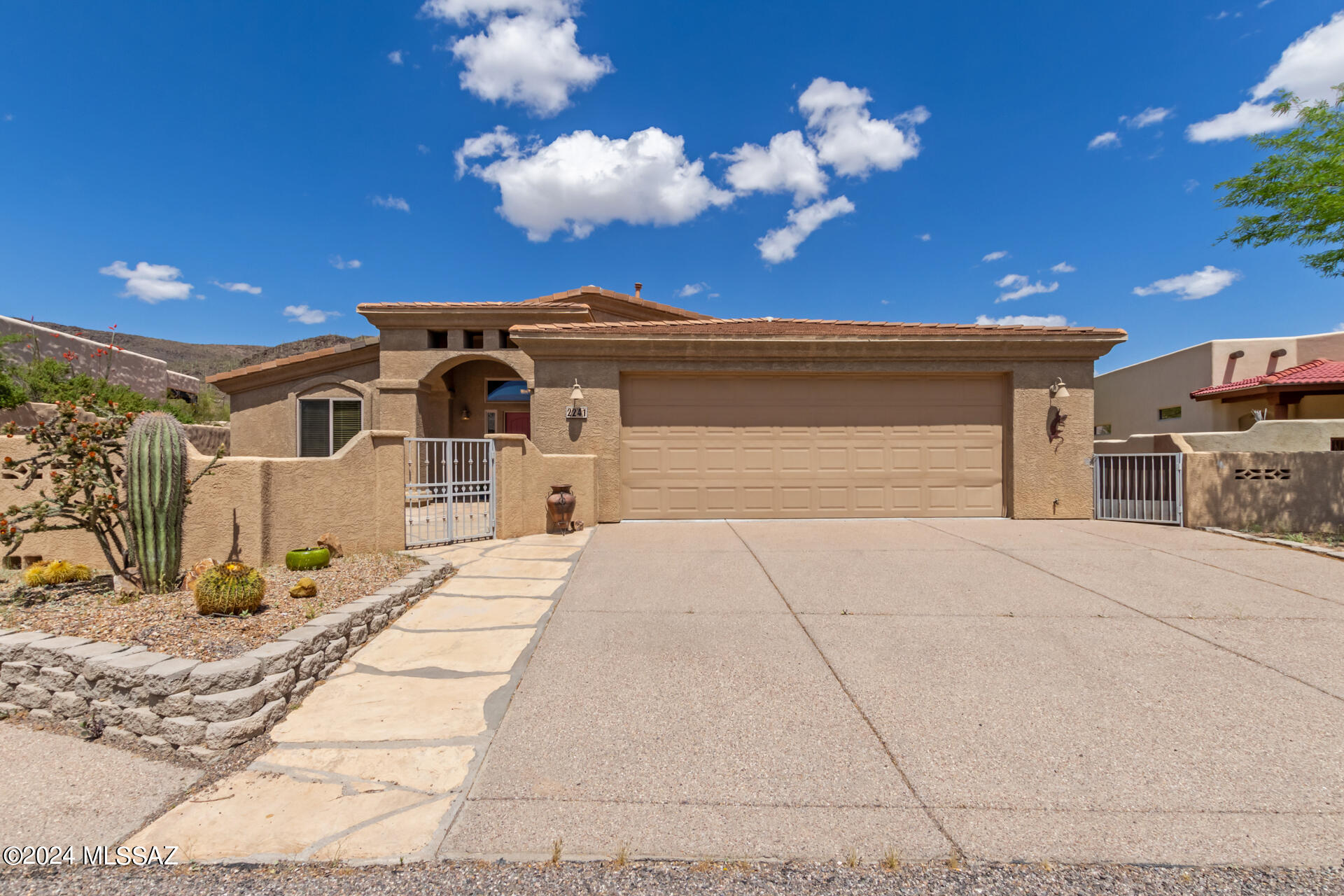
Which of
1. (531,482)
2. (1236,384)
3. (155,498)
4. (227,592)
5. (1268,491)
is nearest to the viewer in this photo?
(227,592)

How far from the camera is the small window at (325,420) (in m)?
13.6

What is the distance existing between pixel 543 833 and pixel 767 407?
8230mm

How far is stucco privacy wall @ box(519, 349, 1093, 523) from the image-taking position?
9453 mm

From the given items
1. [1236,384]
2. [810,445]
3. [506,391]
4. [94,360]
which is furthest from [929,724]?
[94,360]

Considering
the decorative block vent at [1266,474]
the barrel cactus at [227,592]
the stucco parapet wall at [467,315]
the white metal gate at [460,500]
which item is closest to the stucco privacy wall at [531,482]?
the white metal gate at [460,500]

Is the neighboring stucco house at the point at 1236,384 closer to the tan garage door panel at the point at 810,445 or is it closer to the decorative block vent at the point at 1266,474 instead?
the decorative block vent at the point at 1266,474

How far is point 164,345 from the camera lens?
164ft

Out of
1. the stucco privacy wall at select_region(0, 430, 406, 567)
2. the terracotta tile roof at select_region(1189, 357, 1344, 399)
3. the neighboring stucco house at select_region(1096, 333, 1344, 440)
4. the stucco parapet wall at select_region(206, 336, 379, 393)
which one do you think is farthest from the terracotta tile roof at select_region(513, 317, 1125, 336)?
the terracotta tile roof at select_region(1189, 357, 1344, 399)

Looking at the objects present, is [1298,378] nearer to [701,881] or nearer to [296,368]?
[701,881]

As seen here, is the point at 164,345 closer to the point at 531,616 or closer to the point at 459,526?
the point at 459,526

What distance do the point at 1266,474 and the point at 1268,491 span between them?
271 millimetres

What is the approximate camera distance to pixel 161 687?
2.99 metres

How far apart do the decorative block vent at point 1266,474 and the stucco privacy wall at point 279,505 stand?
12.9m

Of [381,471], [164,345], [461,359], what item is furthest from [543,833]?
[164,345]
